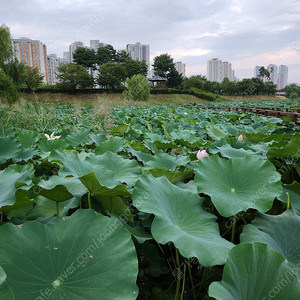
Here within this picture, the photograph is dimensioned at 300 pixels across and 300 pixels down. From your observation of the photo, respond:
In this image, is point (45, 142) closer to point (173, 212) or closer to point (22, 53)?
point (173, 212)

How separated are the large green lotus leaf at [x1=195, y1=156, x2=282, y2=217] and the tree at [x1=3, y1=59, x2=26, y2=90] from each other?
725 inches

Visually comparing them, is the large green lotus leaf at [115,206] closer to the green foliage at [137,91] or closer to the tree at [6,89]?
the tree at [6,89]

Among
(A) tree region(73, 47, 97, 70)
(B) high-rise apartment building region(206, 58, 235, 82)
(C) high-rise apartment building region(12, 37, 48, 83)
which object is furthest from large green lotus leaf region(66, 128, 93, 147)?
(B) high-rise apartment building region(206, 58, 235, 82)

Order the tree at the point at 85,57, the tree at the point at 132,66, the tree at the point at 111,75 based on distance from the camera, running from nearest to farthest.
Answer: the tree at the point at 111,75, the tree at the point at 85,57, the tree at the point at 132,66

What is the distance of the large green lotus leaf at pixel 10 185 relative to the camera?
2.01 feet

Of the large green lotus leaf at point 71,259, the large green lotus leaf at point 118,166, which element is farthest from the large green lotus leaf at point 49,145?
the large green lotus leaf at point 71,259

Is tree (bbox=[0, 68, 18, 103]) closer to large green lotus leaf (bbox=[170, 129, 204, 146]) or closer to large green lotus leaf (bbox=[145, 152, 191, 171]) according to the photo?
large green lotus leaf (bbox=[170, 129, 204, 146])

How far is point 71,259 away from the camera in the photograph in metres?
0.52

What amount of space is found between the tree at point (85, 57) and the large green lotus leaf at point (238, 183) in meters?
40.6

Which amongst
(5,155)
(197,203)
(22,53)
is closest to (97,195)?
(197,203)

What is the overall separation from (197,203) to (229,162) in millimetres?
265

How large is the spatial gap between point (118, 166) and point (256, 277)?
68 cm

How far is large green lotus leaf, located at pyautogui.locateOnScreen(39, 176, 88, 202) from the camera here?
708mm

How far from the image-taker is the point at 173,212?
724mm
